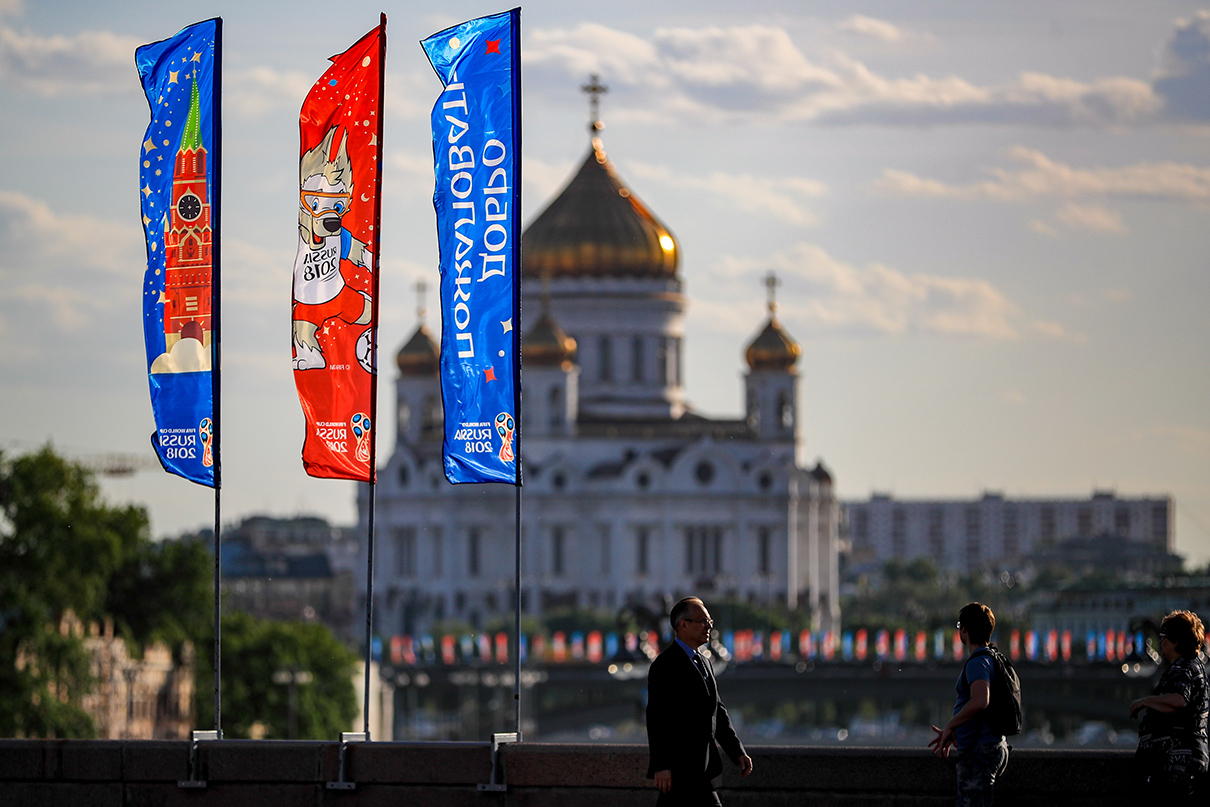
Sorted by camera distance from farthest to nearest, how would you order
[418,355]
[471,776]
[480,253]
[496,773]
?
[418,355]
[480,253]
[471,776]
[496,773]

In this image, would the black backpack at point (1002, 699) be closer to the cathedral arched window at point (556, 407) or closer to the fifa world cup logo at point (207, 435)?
the fifa world cup logo at point (207, 435)

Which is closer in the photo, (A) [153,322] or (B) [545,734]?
(A) [153,322]

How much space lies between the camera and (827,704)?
11550 centimetres

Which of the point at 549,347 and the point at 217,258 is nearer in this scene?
the point at 217,258

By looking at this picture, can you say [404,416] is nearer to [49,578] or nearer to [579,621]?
[579,621]

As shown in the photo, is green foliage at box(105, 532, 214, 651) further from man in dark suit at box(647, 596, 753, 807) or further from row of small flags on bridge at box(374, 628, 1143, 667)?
man in dark suit at box(647, 596, 753, 807)

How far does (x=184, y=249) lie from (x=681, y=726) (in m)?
8.06

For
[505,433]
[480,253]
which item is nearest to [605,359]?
Result: [505,433]

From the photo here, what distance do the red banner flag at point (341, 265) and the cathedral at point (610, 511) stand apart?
11447 cm

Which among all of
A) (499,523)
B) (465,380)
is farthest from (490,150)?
(499,523)

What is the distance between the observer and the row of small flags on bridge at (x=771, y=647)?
10806 centimetres

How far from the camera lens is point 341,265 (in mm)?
24797

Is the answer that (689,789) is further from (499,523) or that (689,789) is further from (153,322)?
(499,523)

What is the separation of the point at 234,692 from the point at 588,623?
38091 millimetres
